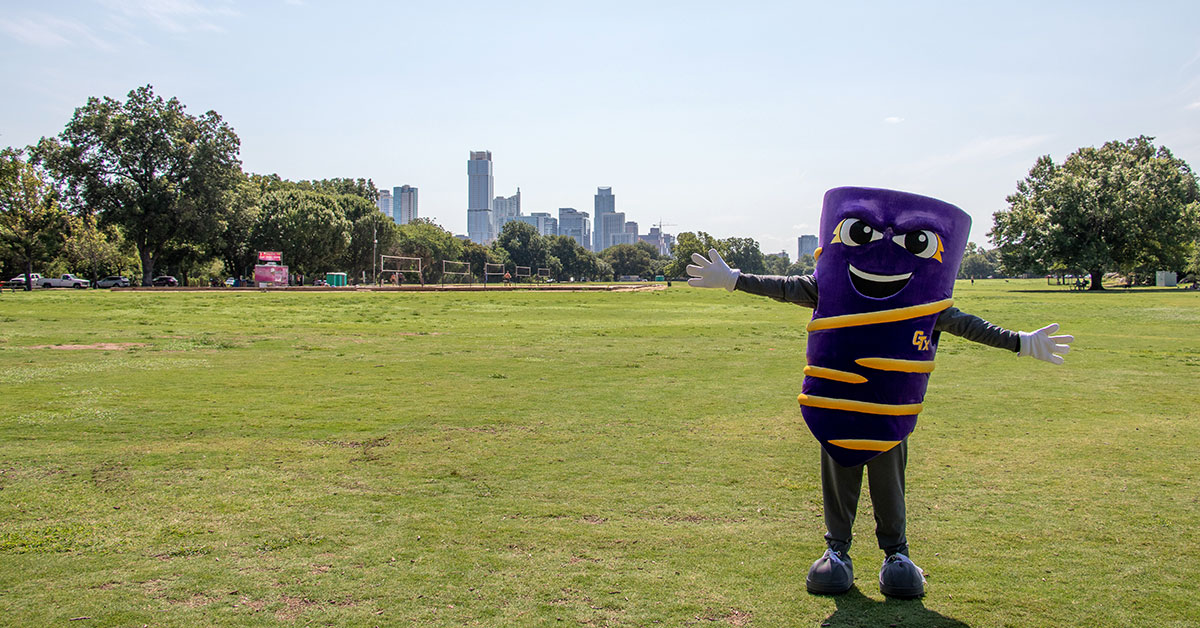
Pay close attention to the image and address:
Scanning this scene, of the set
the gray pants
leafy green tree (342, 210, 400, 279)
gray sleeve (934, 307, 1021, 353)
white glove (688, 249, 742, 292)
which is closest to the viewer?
the gray pants

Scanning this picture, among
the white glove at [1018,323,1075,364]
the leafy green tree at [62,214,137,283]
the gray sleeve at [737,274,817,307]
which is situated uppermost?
the leafy green tree at [62,214,137,283]

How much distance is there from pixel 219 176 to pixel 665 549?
2710 inches

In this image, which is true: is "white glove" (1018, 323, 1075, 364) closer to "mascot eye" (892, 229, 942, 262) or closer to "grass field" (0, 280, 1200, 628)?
"mascot eye" (892, 229, 942, 262)

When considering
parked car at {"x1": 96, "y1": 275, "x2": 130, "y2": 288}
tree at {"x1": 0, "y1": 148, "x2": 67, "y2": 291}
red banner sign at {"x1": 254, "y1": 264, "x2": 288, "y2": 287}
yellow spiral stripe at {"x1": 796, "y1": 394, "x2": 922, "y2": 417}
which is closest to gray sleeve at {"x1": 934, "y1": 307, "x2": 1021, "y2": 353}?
yellow spiral stripe at {"x1": 796, "y1": 394, "x2": 922, "y2": 417}

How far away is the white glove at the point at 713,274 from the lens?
522 cm

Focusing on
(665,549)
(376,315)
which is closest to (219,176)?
(376,315)

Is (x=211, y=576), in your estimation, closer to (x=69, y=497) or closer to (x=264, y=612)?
(x=264, y=612)

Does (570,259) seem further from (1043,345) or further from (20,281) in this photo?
(1043,345)

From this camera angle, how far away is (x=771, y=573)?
485cm

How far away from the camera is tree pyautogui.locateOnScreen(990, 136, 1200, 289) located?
62.9 metres

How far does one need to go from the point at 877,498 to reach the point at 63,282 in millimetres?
83759

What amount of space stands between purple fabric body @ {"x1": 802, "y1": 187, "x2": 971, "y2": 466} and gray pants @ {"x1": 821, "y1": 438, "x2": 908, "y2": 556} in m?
0.13

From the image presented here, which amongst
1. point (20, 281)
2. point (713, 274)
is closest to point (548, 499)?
point (713, 274)

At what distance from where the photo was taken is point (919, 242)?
4668 mm
